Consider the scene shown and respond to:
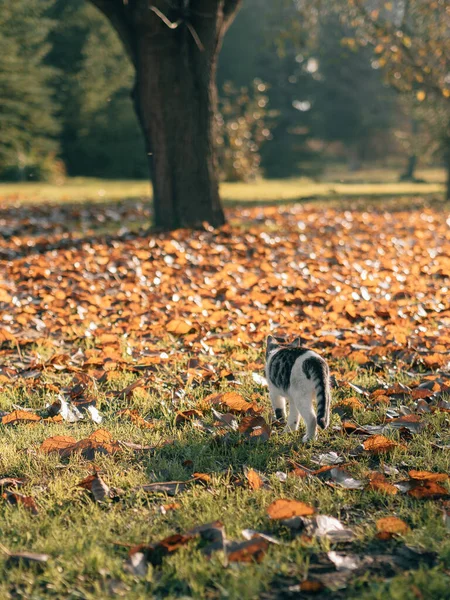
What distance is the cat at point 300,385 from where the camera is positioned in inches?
135

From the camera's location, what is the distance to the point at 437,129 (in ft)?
74.7

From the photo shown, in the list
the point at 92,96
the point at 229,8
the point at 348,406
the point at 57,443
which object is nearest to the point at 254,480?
the point at 57,443

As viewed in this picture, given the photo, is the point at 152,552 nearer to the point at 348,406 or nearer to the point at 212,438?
the point at 212,438

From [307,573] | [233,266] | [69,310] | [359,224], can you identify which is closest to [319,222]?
[359,224]

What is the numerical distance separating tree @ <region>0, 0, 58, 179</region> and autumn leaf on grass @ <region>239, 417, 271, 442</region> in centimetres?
2335

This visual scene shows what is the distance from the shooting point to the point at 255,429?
379 centimetres

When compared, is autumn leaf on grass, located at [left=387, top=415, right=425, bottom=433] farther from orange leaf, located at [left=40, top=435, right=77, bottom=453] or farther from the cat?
orange leaf, located at [left=40, top=435, right=77, bottom=453]

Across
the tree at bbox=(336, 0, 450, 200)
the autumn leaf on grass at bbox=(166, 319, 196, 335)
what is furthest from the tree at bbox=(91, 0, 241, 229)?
the tree at bbox=(336, 0, 450, 200)

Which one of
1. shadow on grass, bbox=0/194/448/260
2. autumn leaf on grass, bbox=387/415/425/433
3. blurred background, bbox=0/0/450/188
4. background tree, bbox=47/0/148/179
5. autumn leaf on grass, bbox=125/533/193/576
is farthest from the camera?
background tree, bbox=47/0/148/179

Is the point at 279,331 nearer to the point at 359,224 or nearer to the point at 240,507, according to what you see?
the point at 240,507

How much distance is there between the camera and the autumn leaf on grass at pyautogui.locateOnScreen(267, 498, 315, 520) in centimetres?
284

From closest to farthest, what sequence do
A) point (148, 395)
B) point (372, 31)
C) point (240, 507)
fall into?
point (240, 507) → point (148, 395) → point (372, 31)

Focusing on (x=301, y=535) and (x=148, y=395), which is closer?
(x=301, y=535)

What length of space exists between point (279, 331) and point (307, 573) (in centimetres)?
359
